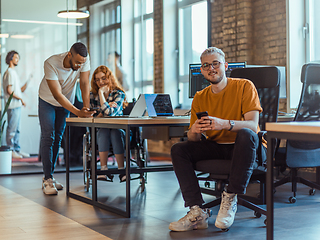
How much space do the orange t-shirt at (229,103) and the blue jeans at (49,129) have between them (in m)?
1.64

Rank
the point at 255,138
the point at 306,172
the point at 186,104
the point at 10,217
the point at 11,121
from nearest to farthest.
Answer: the point at 255,138, the point at 10,217, the point at 306,172, the point at 11,121, the point at 186,104

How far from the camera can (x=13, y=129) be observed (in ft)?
17.6

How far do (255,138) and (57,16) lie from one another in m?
3.87

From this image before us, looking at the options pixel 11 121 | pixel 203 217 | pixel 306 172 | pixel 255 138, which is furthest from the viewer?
pixel 11 121

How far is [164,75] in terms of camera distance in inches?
285

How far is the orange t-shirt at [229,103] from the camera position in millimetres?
2615

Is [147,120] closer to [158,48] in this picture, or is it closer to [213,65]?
[213,65]

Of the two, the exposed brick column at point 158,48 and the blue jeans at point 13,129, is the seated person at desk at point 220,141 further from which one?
the exposed brick column at point 158,48

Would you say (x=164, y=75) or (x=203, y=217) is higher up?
(x=164, y=75)

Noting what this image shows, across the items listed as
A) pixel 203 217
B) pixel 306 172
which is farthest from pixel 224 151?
pixel 306 172

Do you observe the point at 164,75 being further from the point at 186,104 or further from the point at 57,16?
the point at 57,16

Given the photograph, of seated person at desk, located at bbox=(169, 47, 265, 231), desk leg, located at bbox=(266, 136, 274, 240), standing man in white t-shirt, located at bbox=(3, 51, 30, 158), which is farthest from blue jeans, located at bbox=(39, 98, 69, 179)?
desk leg, located at bbox=(266, 136, 274, 240)

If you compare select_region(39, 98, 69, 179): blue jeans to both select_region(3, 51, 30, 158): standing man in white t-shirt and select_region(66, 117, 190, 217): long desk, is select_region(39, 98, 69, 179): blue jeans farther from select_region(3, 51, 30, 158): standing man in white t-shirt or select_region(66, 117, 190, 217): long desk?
select_region(3, 51, 30, 158): standing man in white t-shirt

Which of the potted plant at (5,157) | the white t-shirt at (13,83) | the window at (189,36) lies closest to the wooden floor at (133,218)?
the potted plant at (5,157)
